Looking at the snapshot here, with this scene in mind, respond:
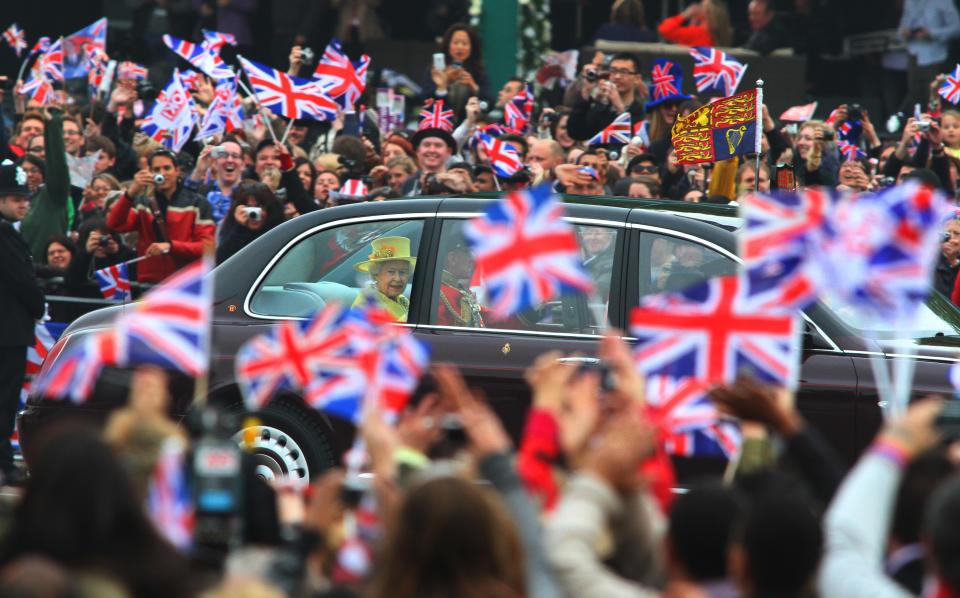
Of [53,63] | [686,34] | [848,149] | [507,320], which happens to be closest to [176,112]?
[53,63]

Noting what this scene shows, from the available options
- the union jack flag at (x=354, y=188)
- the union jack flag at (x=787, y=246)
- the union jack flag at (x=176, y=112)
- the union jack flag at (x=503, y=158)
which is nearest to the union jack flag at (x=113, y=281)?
the union jack flag at (x=354, y=188)

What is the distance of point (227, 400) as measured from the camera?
7.63 metres

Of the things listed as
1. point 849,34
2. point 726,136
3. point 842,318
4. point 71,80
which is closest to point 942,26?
point 849,34

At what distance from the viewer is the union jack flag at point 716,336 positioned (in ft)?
15.6

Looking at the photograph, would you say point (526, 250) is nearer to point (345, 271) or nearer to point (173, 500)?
point (173, 500)

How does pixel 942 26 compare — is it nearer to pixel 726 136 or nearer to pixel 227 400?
pixel 726 136

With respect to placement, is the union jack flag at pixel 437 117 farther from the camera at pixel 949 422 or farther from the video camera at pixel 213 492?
the video camera at pixel 213 492

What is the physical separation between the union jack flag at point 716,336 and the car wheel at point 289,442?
3.02 meters

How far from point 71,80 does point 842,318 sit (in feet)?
45.4

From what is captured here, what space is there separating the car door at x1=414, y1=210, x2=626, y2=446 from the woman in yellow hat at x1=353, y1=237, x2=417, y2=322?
0.12 m

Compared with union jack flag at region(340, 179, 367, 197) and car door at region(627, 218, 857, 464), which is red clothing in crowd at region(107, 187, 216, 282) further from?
car door at region(627, 218, 857, 464)

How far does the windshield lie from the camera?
275 inches

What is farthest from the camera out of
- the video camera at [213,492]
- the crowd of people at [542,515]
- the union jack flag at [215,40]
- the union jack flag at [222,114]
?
the union jack flag at [215,40]

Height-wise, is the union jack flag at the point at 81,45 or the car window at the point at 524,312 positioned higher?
the union jack flag at the point at 81,45
